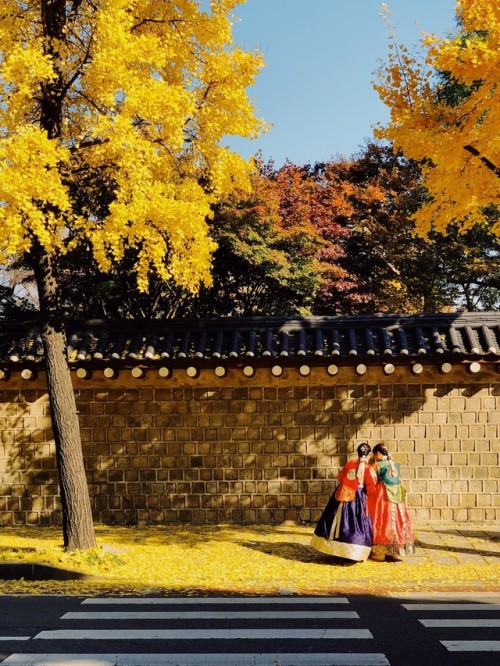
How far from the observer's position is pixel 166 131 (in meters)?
9.41

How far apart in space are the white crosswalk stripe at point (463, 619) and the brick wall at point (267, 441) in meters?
4.12

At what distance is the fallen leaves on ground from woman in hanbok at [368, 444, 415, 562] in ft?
0.78

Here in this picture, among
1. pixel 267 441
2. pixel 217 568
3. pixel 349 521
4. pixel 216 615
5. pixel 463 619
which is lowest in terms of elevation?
pixel 463 619

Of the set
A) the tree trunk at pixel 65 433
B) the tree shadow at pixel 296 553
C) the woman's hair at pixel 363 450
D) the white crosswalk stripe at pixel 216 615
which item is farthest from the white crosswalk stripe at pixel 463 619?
the tree trunk at pixel 65 433

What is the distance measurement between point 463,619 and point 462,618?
0.04m

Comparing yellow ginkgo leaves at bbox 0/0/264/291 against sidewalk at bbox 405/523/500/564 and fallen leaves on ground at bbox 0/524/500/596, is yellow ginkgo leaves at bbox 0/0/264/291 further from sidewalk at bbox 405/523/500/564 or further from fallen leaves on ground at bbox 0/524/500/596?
sidewalk at bbox 405/523/500/564

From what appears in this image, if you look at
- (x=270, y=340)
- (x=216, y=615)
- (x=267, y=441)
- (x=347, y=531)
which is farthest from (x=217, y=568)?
(x=270, y=340)

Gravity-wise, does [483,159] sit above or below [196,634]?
above

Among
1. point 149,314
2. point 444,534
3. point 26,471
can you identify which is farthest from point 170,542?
point 149,314

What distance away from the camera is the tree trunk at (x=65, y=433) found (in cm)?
923

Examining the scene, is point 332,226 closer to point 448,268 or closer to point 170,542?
point 448,268

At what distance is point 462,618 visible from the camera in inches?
256

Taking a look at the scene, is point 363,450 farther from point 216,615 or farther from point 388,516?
point 216,615

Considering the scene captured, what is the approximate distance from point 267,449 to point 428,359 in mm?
3258
